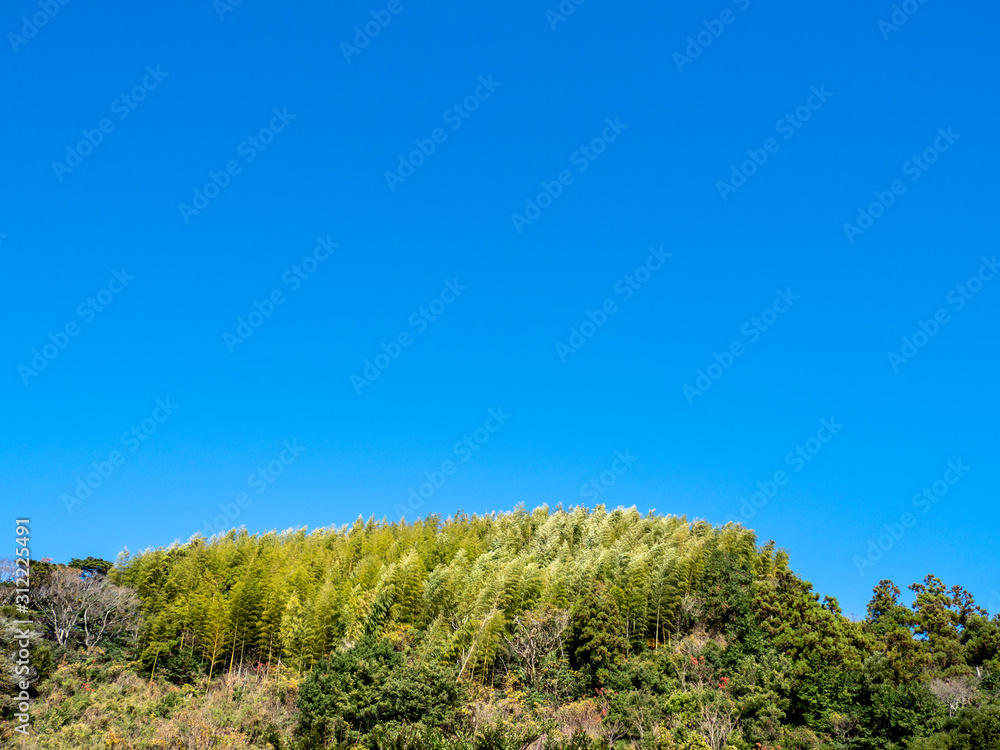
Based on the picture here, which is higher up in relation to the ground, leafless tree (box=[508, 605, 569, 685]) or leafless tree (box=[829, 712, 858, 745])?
leafless tree (box=[508, 605, 569, 685])

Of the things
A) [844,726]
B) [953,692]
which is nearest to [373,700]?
[844,726]

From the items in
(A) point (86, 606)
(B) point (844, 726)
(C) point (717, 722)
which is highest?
(A) point (86, 606)

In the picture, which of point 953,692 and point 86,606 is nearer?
point 953,692

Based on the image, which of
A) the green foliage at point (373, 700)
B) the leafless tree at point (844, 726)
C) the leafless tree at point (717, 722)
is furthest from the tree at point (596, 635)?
the leafless tree at point (844, 726)

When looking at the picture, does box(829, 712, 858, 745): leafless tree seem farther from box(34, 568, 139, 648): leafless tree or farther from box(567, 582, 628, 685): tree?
box(34, 568, 139, 648): leafless tree

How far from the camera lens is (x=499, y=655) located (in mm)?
38531

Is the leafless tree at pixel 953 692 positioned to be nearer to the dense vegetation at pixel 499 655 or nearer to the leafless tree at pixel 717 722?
the dense vegetation at pixel 499 655

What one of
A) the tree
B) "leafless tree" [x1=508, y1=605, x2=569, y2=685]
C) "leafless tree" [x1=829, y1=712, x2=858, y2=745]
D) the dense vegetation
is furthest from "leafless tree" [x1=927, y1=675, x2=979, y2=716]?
"leafless tree" [x1=508, y1=605, x2=569, y2=685]

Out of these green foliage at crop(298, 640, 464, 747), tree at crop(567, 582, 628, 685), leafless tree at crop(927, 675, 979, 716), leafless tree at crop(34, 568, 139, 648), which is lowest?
leafless tree at crop(927, 675, 979, 716)

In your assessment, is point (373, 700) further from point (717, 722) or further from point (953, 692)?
point (953, 692)

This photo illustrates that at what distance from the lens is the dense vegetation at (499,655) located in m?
29.4

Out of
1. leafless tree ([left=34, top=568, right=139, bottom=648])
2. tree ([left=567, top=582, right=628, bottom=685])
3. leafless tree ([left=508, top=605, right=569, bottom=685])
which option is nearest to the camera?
tree ([left=567, top=582, right=628, bottom=685])

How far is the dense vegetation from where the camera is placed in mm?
29375

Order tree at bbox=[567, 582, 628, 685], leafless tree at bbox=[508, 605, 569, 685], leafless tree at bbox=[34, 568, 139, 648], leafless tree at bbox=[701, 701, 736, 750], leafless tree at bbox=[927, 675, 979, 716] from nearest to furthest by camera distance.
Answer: leafless tree at bbox=[927, 675, 979, 716] < leafless tree at bbox=[701, 701, 736, 750] < tree at bbox=[567, 582, 628, 685] < leafless tree at bbox=[508, 605, 569, 685] < leafless tree at bbox=[34, 568, 139, 648]
